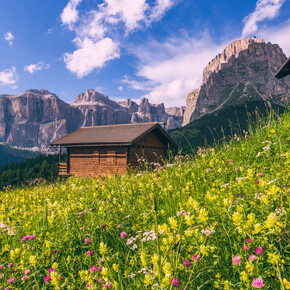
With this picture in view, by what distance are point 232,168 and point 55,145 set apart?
25.8 m

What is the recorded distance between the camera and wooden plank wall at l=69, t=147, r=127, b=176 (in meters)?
22.9

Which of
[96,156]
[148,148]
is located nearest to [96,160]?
[96,156]

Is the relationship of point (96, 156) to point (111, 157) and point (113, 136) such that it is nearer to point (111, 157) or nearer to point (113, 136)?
point (111, 157)

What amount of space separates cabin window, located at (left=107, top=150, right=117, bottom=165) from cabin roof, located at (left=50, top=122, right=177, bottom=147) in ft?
4.02

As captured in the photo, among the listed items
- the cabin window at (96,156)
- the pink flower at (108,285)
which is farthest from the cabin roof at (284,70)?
the cabin window at (96,156)

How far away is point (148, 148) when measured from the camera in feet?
85.8

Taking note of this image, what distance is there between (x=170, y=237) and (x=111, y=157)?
2227 centimetres

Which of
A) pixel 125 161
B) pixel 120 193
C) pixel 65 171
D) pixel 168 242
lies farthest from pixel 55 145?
pixel 168 242

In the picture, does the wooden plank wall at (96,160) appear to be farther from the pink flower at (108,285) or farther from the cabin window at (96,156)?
the pink flower at (108,285)

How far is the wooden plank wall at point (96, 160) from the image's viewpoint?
22.9 metres

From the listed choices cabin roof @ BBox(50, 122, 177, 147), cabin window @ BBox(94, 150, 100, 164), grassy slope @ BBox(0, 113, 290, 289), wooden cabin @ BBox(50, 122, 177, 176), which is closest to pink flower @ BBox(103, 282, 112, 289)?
grassy slope @ BBox(0, 113, 290, 289)

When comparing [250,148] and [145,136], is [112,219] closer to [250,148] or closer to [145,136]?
[250,148]

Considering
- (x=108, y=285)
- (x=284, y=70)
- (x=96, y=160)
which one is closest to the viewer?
(x=108, y=285)

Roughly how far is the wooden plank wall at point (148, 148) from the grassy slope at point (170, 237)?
1844 cm
